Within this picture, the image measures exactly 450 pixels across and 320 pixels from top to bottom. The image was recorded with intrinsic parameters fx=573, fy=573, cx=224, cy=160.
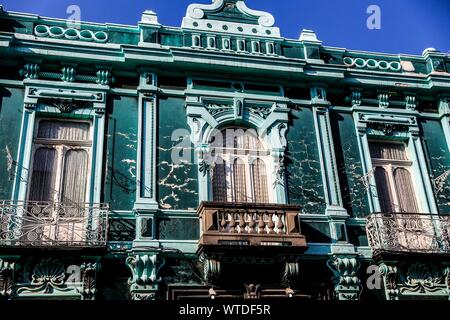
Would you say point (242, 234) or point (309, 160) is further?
point (309, 160)

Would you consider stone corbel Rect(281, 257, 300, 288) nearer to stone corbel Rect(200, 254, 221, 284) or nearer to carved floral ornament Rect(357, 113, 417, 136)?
stone corbel Rect(200, 254, 221, 284)

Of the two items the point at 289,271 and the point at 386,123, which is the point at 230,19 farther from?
the point at 289,271

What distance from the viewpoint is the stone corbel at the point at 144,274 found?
34.7ft

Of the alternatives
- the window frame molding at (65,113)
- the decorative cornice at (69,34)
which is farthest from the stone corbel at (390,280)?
the decorative cornice at (69,34)

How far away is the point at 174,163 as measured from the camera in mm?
12125

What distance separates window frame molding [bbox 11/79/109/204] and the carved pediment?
9.77 feet

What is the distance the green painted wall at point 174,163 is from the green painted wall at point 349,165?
338cm

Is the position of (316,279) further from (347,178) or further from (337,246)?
(347,178)

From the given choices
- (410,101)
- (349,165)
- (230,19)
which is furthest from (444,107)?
(230,19)

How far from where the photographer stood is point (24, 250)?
1027cm

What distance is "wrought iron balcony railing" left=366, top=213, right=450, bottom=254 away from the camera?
11.8 meters

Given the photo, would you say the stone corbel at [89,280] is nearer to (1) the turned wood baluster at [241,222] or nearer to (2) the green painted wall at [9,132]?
(2) the green painted wall at [9,132]

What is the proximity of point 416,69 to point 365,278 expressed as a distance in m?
5.95
